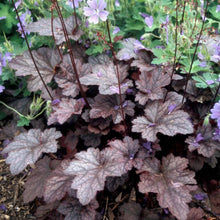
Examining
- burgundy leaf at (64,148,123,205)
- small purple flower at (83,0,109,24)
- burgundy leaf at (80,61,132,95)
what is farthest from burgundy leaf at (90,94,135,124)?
small purple flower at (83,0,109,24)

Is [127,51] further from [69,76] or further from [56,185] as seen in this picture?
[56,185]

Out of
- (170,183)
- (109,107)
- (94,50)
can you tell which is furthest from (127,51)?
(170,183)

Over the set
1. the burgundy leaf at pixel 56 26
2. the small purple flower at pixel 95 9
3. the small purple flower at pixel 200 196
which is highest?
the small purple flower at pixel 95 9

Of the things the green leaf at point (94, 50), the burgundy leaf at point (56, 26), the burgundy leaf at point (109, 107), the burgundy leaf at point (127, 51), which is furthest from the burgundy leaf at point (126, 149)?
the burgundy leaf at point (56, 26)

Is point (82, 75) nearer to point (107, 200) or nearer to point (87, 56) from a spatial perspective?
point (87, 56)

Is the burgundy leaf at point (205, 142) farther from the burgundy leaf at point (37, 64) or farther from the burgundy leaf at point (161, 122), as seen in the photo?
the burgundy leaf at point (37, 64)

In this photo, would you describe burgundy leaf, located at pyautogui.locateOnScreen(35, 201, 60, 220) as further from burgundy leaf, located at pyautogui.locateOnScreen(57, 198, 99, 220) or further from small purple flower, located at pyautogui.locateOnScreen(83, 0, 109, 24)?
small purple flower, located at pyautogui.locateOnScreen(83, 0, 109, 24)
